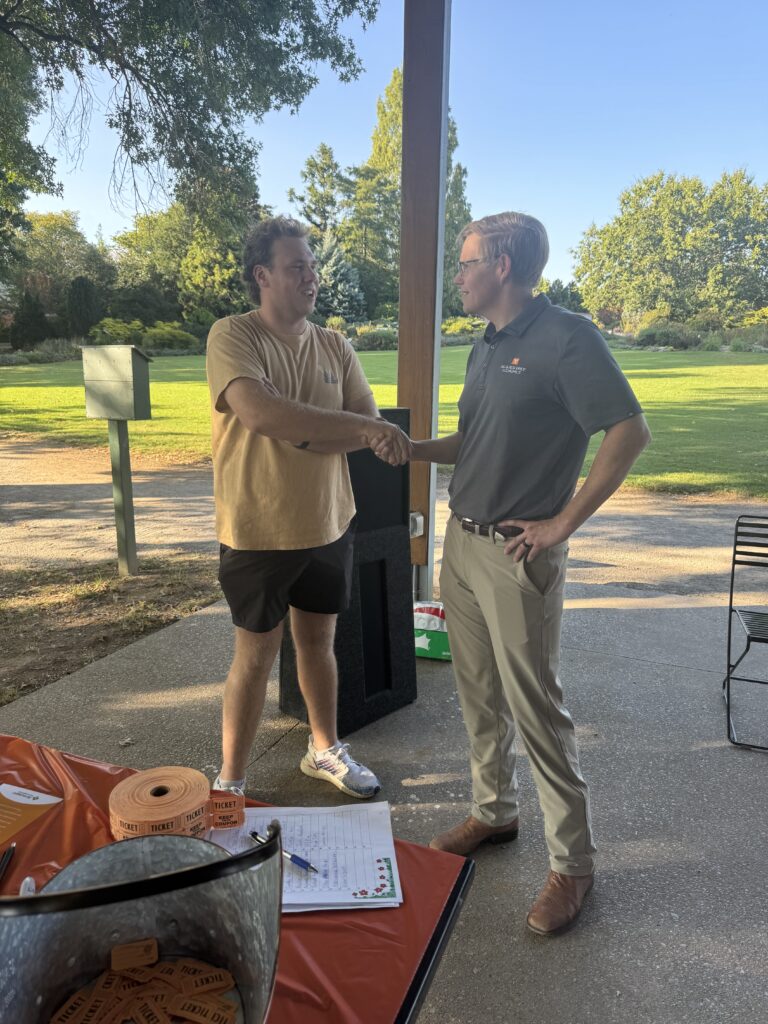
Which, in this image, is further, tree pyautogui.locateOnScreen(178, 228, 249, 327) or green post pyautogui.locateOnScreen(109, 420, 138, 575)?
tree pyautogui.locateOnScreen(178, 228, 249, 327)

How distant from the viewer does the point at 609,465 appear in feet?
4.83

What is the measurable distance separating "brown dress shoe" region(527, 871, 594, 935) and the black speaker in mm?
1061

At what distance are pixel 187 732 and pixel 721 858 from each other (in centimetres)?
189

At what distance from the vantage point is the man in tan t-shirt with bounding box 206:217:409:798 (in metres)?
1.79

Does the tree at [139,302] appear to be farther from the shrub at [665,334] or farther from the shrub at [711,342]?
the shrub at [711,342]

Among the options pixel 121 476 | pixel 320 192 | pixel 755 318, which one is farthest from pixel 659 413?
pixel 121 476

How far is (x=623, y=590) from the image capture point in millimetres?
4363

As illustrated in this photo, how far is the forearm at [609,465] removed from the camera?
4.77 ft

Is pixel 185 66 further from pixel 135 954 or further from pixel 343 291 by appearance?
pixel 135 954

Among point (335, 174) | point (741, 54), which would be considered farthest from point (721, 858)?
point (741, 54)

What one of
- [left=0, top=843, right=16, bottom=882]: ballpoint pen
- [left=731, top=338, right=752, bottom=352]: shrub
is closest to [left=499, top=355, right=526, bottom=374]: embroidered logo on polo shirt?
[left=0, top=843, right=16, bottom=882]: ballpoint pen

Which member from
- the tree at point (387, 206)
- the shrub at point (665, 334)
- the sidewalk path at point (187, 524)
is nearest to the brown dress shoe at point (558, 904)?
the tree at point (387, 206)

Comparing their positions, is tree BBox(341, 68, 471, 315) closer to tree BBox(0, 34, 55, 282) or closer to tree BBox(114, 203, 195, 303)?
tree BBox(114, 203, 195, 303)

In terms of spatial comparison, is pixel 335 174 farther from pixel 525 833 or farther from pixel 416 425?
pixel 525 833
